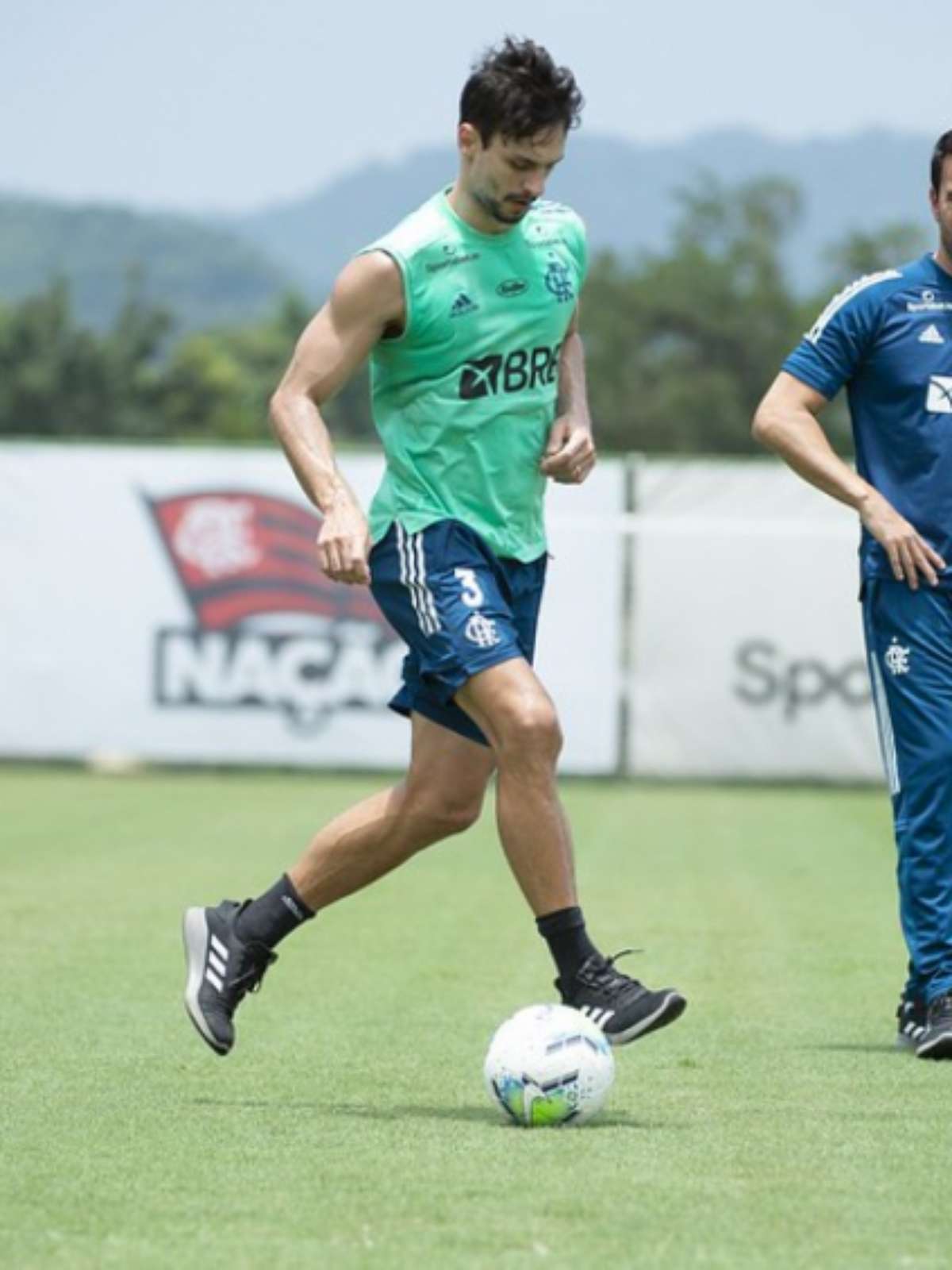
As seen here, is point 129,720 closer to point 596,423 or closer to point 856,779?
point 856,779

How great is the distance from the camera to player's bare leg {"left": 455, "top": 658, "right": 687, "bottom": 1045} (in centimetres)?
679

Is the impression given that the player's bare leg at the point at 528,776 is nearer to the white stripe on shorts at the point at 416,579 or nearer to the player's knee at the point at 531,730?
the player's knee at the point at 531,730

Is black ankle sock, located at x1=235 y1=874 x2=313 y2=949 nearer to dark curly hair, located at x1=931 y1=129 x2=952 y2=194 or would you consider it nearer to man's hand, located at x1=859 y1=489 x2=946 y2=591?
man's hand, located at x1=859 y1=489 x2=946 y2=591

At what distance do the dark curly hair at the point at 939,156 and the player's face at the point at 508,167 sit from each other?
1131 millimetres

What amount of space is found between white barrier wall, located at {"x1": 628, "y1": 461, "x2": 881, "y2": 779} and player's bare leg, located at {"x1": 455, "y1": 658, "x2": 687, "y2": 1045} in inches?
598

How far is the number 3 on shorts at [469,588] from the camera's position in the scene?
7.00 m

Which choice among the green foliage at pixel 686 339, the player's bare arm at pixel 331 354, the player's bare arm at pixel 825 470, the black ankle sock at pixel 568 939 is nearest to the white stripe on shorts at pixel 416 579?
the player's bare arm at pixel 331 354

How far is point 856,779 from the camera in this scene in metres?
22.1

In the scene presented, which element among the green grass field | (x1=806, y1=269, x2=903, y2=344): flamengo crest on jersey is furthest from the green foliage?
(x1=806, y1=269, x2=903, y2=344): flamengo crest on jersey

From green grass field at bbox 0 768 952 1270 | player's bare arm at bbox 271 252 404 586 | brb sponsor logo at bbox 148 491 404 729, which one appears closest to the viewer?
green grass field at bbox 0 768 952 1270

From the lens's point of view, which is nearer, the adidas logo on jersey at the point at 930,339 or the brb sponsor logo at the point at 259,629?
the adidas logo on jersey at the point at 930,339

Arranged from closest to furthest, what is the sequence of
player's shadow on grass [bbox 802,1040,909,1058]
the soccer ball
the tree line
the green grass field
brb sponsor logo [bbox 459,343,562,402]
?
1. the green grass field
2. the soccer ball
3. brb sponsor logo [bbox 459,343,562,402]
4. player's shadow on grass [bbox 802,1040,909,1058]
5. the tree line

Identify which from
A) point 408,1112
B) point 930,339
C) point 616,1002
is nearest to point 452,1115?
point 408,1112

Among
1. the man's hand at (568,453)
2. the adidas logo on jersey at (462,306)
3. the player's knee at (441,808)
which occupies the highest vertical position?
the adidas logo on jersey at (462,306)
